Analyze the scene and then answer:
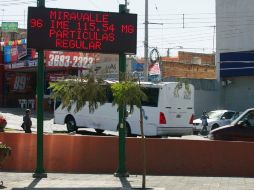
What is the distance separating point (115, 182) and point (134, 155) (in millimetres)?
2196

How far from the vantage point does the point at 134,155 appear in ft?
53.2

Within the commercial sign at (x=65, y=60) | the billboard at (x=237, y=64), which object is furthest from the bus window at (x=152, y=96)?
the commercial sign at (x=65, y=60)

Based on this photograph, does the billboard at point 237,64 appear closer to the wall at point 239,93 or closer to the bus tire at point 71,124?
the wall at point 239,93

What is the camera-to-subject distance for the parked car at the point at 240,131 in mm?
18734

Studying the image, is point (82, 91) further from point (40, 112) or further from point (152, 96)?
point (152, 96)

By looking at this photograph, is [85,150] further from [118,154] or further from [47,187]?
[47,187]

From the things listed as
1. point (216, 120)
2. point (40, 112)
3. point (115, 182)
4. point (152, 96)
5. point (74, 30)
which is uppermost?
point (74, 30)

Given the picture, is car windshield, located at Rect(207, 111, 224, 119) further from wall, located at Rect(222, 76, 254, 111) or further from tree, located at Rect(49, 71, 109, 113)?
tree, located at Rect(49, 71, 109, 113)

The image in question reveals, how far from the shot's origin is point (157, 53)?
4244 cm

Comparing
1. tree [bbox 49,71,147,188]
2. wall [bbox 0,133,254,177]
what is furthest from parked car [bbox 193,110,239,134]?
tree [bbox 49,71,147,188]

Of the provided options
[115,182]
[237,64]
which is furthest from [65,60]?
[115,182]

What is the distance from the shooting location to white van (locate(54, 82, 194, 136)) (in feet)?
91.5

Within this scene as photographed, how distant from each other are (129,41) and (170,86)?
42.9ft

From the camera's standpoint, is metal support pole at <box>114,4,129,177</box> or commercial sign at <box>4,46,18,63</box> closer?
metal support pole at <box>114,4,129,177</box>
